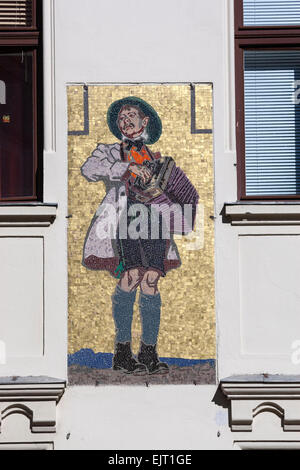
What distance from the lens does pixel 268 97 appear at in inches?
298

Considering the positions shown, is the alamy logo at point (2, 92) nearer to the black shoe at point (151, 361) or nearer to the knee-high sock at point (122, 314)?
the knee-high sock at point (122, 314)

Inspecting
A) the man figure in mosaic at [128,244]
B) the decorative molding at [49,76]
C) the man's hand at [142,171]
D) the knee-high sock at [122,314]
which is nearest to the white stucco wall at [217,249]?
the decorative molding at [49,76]

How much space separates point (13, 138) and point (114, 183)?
99 centimetres

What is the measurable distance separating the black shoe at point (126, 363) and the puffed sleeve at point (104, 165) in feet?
4.50

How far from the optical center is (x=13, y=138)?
7.54 meters

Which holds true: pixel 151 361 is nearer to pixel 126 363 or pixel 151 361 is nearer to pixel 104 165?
pixel 126 363

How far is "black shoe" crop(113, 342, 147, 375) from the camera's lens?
707 centimetres

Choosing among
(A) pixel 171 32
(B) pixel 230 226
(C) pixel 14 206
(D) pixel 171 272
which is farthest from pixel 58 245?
(A) pixel 171 32

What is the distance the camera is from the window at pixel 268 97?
294 inches

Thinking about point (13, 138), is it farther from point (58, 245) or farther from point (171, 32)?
point (171, 32)

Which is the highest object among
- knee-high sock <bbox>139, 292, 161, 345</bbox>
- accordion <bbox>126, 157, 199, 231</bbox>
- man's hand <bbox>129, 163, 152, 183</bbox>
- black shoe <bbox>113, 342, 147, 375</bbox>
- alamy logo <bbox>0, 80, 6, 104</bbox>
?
alamy logo <bbox>0, 80, 6, 104</bbox>

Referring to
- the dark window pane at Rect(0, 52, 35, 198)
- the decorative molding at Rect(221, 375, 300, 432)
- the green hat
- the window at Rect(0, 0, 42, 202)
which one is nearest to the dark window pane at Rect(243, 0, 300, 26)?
the green hat

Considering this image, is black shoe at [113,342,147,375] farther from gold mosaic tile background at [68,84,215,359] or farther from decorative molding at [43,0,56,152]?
decorative molding at [43,0,56,152]

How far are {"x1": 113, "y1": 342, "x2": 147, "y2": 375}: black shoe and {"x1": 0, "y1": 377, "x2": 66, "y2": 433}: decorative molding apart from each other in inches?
17.8
